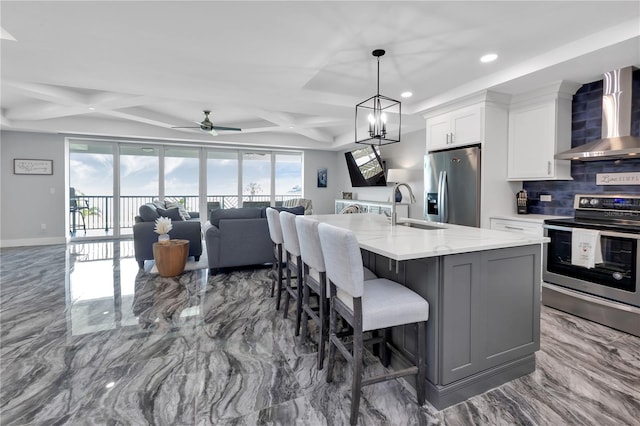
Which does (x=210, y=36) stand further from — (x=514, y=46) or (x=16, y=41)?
(x=514, y=46)

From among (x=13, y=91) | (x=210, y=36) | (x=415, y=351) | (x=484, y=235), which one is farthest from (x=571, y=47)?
(x=13, y=91)

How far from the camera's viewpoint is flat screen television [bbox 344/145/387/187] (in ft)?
23.1

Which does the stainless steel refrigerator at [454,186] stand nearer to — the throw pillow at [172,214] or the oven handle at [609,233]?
the oven handle at [609,233]

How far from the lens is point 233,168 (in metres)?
8.49

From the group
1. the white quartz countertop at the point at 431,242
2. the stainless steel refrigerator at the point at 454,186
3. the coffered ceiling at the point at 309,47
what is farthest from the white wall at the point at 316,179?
the white quartz countertop at the point at 431,242

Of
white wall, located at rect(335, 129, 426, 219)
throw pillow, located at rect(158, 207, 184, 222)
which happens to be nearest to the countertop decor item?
throw pillow, located at rect(158, 207, 184, 222)

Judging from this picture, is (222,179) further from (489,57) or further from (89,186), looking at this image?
(489,57)

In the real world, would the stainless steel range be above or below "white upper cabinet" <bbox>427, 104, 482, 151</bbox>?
below

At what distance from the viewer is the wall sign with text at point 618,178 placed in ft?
9.62

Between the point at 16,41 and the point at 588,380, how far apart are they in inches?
191

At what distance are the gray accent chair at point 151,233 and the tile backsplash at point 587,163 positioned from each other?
486 cm

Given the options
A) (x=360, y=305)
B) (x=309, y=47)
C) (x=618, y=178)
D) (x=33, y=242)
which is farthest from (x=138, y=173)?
(x=618, y=178)

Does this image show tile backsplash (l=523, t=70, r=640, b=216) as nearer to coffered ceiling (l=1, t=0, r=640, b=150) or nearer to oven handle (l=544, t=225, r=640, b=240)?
coffered ceiling (l=1, t=0, r=640, b=150)

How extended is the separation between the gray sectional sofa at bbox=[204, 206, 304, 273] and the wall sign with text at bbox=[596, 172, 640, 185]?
390 centimetres
